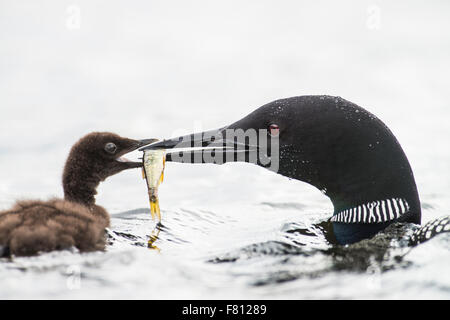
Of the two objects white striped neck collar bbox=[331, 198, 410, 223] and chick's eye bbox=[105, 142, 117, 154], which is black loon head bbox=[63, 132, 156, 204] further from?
white striped neck collar bbox=[331, 198, 410, 223]

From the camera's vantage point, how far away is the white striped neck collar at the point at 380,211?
4352mm

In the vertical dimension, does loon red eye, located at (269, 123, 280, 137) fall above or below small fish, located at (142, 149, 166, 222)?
above

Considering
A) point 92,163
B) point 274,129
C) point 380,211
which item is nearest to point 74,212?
point 92,163

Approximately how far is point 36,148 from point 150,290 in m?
6.04

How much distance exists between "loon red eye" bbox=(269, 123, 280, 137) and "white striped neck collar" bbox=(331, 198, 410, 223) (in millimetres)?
696

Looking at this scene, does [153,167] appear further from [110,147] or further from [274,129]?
[274,129]

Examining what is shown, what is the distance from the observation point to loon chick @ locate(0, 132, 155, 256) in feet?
12.3

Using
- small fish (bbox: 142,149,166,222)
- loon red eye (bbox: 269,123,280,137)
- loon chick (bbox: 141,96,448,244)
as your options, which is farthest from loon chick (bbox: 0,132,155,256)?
loon red eye (bbox: 269,123,280,137)

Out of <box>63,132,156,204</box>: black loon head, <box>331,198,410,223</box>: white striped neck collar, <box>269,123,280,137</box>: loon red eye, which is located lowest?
<box>331,198,410,223</box>: white striped neck collar

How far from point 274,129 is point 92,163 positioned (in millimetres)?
1559

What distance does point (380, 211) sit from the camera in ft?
14.3
